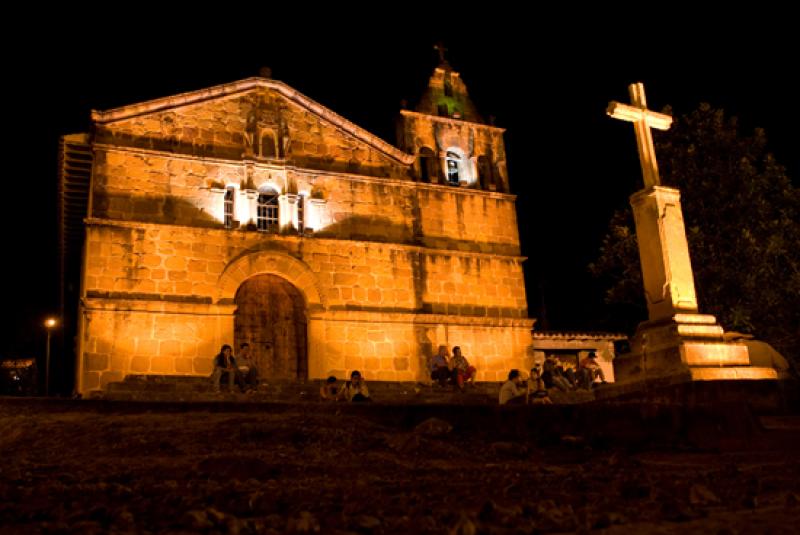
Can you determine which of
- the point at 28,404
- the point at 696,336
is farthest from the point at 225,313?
the point at 696,336

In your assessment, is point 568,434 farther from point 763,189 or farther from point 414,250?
point 763,189

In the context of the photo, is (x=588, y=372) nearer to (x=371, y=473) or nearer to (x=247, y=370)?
(x=247, y=370)

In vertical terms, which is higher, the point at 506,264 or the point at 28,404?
the point at 506,264

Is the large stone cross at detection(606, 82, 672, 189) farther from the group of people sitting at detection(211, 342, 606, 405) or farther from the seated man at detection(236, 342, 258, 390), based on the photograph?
the seated man at detection(236, 342, 258, 390)

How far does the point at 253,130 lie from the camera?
68.8 ft

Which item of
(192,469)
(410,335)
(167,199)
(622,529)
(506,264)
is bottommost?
(622,529)

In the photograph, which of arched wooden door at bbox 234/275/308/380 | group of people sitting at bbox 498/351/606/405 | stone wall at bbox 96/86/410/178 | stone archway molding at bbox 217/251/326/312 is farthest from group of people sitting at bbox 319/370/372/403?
stone wall at bbox 96/86/410/178

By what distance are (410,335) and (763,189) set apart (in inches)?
425

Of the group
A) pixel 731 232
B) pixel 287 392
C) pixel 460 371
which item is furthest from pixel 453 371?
pixel 731 232

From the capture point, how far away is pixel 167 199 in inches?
763

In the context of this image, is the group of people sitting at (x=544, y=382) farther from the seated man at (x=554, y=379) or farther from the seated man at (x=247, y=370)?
the seated man at (x=247, y=370)

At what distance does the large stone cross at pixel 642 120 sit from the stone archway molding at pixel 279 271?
9.17 m

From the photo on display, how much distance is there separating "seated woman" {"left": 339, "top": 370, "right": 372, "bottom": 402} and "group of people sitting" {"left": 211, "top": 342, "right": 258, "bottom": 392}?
6.40 ft

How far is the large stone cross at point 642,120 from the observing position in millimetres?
14180
